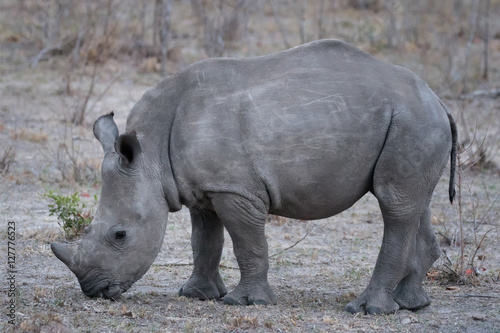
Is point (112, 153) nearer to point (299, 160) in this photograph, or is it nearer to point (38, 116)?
point (299, 160)

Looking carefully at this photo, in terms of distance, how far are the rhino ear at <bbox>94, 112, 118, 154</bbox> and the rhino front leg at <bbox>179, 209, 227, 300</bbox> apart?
36.6 inches

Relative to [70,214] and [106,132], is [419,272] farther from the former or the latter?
[70,214]

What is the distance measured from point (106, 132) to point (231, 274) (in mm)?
2074

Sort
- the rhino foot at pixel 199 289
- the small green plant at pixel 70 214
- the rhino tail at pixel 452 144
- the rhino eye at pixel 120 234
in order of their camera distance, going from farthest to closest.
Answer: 1. the small green plant at pixel 70 214
2. the rhino foot at pixel 199 289
3. the rhino tail at pixel 452 144
4. the rhino eye at pixel 120 234

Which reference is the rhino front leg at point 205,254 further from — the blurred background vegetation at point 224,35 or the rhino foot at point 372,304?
the blurred background vegetation at point 224,35

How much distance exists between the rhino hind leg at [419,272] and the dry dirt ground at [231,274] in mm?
104

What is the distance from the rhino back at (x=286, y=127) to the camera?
220 inches

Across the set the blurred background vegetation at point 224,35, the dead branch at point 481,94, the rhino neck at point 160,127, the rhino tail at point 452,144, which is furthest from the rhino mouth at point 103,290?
the dead branch at point 481,94

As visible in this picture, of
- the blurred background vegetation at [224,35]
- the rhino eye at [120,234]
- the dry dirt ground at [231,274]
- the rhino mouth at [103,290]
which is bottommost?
the dry dirt ground at [231,274]

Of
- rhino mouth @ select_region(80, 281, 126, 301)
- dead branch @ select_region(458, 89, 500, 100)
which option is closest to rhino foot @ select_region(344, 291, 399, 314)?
rhino mouth @ select_region(80, 281, 126, 301)

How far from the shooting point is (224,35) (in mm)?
17297

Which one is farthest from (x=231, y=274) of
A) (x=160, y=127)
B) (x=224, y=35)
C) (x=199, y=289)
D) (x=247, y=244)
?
(x=224, y=35)

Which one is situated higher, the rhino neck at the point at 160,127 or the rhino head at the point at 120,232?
the rhino neck at the point at 160,127

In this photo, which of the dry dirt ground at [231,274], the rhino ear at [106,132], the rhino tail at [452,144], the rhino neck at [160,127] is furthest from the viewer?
the rhino tail at [452,144]
